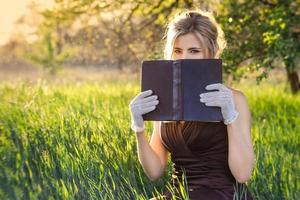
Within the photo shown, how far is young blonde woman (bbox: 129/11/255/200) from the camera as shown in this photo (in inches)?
116

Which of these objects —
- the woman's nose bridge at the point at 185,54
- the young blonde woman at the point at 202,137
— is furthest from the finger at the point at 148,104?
the woman's nose bridge at the point at 185,54

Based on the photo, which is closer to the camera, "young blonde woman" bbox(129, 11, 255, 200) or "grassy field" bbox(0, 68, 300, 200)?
"young blonde woman" bbox(129, 11, 255, 200)

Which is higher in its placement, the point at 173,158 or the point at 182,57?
the point at 182,57

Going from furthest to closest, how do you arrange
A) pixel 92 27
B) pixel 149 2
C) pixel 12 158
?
pixel 92 27
pixel 149 2
pixel 12 158

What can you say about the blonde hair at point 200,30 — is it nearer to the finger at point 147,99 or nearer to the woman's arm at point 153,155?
the finger at point 147,99

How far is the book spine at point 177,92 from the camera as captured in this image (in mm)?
2898

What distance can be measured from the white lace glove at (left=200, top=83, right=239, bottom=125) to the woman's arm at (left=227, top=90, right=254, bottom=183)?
100mm

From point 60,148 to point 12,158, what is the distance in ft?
1.37

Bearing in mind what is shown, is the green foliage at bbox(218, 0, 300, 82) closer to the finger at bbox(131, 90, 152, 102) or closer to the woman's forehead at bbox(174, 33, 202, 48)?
the woman's forehead at bbox(174, 33, 202, 48)

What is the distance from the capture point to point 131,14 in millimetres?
8711

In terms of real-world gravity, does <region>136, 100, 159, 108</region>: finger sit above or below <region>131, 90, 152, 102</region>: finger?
below

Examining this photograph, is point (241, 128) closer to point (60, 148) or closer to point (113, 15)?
point (60, 148)

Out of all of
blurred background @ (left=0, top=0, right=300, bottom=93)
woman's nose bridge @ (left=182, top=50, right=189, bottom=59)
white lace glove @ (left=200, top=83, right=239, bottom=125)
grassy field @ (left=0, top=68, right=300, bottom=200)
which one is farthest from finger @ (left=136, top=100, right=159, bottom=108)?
blurred background @ (left=0, top=0, right=300, bottom=93)

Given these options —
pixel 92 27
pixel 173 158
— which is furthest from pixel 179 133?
pixel 92 27
